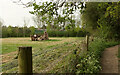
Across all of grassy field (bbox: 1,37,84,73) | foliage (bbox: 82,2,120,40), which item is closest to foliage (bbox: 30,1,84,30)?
grassy field (bbox: 1,37,84,73)

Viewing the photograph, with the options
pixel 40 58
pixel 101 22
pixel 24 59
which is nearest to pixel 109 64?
pixel 40 58

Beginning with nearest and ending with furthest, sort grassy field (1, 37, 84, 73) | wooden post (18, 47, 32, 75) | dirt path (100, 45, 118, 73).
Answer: wooden post (18, 47, 32, 75) < grassy field (1, 37, 84, 73) < dirt path (100, 45, 118, 73)

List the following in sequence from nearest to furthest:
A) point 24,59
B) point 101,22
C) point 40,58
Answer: point 24,59 < point 40,58 < point 101,22

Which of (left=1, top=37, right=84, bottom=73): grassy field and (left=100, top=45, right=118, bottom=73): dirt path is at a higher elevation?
(left=1, top=37, right=84, bottom=73): grassy field

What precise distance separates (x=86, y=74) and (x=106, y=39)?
1054 centimetres

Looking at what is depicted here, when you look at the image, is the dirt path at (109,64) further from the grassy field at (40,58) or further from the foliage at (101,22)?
the foliage at (101,22)

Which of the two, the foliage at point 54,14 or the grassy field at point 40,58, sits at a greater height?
the foliage at point 54,14

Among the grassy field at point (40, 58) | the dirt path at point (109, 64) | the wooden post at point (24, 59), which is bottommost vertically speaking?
the dirt path at point (109, 64)

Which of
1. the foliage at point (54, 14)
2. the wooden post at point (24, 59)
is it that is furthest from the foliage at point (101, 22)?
the wooden post at point (24, 59)

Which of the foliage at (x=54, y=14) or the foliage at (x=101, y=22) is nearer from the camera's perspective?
the foliage at (x=54, y=14)

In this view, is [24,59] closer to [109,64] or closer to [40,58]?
[40,58]

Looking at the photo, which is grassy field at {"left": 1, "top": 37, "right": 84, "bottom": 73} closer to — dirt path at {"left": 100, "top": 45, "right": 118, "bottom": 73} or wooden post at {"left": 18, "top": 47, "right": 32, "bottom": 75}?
wooden post at {"left": 18, "top": 47, "right": 32, "bottom": 75}

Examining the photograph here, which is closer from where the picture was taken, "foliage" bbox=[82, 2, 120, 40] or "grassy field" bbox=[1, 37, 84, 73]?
"grassy field" bbox=[1, 37, 84, 73]

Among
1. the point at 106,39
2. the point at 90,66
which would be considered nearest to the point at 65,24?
the point at 90,66
